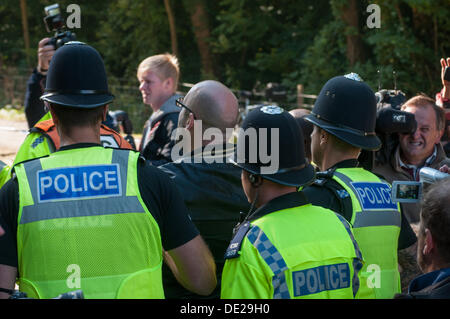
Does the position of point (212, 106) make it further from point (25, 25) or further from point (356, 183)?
point (25, 25)

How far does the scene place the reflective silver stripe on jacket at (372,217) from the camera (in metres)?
2.71

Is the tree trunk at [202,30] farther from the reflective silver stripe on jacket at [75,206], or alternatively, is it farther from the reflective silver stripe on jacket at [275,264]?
the reflective silver stripe on jacket at [275,264]

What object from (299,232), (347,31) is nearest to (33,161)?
(299,232)

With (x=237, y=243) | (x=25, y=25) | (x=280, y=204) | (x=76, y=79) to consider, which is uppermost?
(x=25, y=25)

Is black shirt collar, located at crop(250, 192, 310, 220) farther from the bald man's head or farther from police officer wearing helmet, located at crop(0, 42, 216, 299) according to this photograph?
the bald man's head

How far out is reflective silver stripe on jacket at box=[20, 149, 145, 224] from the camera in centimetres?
219

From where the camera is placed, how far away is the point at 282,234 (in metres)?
2.23

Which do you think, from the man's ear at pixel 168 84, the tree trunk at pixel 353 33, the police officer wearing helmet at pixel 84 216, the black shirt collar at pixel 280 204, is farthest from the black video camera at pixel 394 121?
the tree trunk at pixel 353 33

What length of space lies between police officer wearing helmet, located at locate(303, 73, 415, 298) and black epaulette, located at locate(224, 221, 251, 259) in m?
0.52

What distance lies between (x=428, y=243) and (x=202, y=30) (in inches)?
929

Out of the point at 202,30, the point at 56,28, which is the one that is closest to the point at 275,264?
the point at 56,28

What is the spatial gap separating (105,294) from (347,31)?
16.2 metres

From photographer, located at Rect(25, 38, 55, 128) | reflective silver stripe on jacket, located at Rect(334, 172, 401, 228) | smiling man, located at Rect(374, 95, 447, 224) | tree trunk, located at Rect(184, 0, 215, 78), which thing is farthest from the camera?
tree trunk, located at Rect(184, 0, 215, 78)

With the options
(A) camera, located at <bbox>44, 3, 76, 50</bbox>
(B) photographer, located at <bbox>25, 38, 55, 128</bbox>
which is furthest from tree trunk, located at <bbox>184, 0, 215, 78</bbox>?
(B) photographer, located at <bbox>25, 38, 55, 128</bbox>
